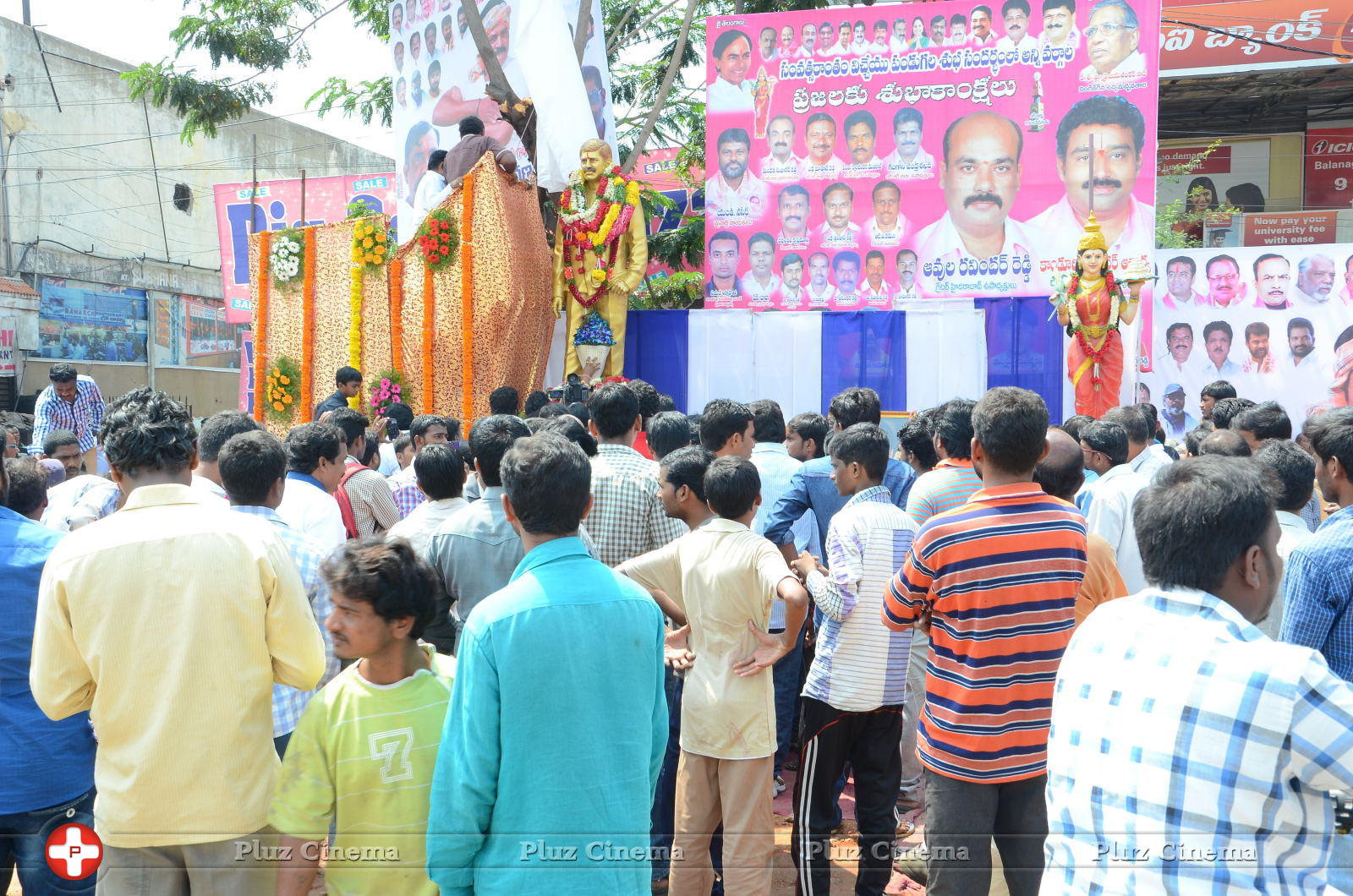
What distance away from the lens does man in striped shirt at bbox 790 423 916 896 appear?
3398mm

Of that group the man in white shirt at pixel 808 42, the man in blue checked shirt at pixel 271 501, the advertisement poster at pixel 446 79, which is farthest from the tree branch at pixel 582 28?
the man in blue checked shirt at pixel 271 501

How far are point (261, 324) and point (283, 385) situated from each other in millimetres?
725

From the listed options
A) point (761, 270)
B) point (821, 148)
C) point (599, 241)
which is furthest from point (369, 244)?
point (821, 148)

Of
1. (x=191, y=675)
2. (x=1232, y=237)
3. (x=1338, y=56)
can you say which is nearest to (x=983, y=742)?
(x=191, y=675)

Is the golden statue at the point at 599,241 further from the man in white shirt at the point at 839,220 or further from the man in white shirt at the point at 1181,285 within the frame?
the man in white shirt at the point at 1181,285

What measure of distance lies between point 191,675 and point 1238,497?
209 centimetres

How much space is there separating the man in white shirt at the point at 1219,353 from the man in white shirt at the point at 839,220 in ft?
12.4

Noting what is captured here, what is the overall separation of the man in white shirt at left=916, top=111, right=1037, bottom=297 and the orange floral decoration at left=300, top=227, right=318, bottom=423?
6.36 m

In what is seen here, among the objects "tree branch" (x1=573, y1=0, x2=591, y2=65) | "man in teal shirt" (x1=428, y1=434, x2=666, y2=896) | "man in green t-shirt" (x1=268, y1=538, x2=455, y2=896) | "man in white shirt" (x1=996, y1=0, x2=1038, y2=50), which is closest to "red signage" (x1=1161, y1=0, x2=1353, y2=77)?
"man in white shirt" (x1=996, y1=0, x2=1038, y2=50)

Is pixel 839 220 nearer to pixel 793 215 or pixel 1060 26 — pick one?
pixel 793 215

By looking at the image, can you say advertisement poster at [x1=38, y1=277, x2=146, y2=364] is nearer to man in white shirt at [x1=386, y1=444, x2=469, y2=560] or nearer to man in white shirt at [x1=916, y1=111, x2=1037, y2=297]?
man in white shirt at [x1=916, y1=111, x2=1037, y2=297]

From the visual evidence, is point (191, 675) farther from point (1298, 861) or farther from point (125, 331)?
point (125, 331)

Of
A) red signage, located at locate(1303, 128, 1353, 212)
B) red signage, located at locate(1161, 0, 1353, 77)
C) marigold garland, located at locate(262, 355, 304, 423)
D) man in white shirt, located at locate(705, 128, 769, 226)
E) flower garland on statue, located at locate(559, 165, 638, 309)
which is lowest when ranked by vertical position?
marigold garland, located at locate(262, 355, 304, 423)

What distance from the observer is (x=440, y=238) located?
9.92 metres
